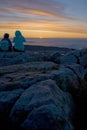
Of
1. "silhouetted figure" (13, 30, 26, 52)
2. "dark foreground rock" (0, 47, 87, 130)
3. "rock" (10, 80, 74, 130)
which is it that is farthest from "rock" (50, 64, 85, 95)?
"silhouetted figure" (13, 30, 26, 52)

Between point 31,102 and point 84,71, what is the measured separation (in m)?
6.54

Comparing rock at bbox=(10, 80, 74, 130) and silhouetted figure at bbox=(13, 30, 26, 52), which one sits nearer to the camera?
rock at bbox=(10, 80, 74, 130)

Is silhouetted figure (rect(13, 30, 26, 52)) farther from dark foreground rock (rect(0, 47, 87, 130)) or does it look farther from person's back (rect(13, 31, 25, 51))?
dark foreground rock (rect(0, 47, 87, 130))

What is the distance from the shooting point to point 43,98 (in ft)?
28.6

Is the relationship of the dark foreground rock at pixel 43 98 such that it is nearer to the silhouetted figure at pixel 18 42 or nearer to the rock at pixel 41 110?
the rock at pixel 41 110

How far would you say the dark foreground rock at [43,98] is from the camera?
316 inches

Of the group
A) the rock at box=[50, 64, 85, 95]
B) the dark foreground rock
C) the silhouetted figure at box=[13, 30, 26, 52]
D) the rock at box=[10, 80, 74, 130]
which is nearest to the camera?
the rock at box=[10, 80, 74, 130]

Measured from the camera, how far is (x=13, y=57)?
19562mm

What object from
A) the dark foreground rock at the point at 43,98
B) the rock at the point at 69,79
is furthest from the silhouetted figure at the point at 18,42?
the rock at the point at 69,79

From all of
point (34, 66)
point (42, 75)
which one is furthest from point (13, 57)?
point (42, 75)

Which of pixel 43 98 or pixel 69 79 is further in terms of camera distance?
pixel 69 79

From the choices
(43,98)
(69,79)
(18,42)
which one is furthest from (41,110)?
(18,42)

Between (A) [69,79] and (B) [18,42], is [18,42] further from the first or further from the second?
(A) [69,79]

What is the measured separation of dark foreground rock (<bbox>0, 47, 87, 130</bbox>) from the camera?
8.02 meters
